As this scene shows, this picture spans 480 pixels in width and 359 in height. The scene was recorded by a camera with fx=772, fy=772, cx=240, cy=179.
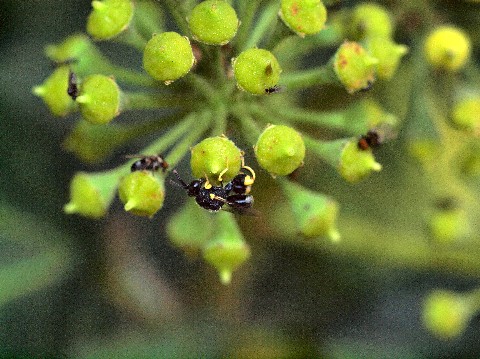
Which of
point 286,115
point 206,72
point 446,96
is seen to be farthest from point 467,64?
point 206,72

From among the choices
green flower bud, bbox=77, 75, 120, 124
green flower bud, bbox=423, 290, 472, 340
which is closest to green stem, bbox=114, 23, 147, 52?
green flower bud, bbox=77, 75, 120, 124

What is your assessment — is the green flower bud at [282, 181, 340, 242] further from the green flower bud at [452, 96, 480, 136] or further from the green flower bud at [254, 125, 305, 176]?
the green flower bud at [452, 96, 480, 136]

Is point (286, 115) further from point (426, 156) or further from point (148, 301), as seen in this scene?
point (148, 301)

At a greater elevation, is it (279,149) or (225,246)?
(279,149)

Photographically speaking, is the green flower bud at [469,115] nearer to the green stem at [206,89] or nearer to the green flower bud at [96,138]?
the green stem at [206,89]

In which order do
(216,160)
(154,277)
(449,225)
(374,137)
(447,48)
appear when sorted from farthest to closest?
(154,277), (449,225), (447,48), (374,137), (216,160)

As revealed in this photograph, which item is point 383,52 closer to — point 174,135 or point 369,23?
point 369,23

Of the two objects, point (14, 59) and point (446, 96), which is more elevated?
point (446, 96)

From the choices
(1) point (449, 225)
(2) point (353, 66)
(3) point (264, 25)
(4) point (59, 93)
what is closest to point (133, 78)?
(4) point (59, 93)
